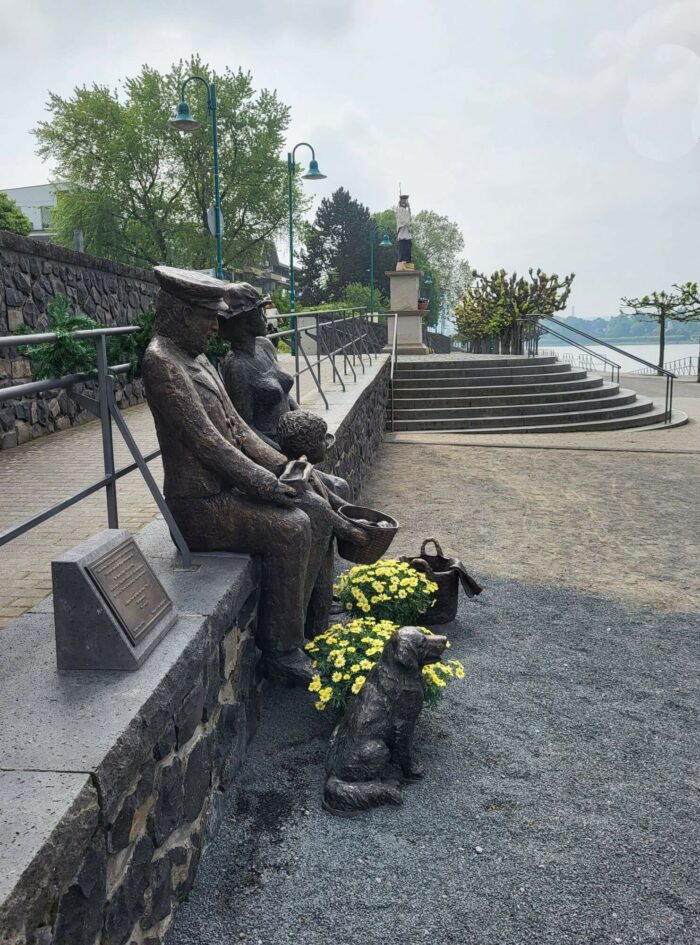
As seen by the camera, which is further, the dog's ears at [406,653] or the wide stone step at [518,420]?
the wide stone step at [518,420]

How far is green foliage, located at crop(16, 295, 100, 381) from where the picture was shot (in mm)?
2982

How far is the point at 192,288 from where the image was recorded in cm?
333

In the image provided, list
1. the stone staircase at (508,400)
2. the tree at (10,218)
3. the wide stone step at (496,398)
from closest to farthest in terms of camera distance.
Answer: the stone staircase at (508,400)
the wide stone step at (496,398)
the tree at (10,218)

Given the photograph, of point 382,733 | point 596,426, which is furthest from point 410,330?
point 382,733

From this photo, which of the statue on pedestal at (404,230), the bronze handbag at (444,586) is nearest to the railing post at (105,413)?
the bronze handbag at (444,586)

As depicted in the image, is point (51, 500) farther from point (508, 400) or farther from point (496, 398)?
point (508, 400)

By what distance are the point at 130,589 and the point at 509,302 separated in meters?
33.2

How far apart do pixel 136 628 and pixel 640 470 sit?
9.70 meters

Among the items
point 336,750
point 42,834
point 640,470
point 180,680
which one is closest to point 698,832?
point 336,750

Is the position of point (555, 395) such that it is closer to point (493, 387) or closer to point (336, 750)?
point (493, 387)

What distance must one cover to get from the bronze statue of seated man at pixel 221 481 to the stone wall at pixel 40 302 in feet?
13.7

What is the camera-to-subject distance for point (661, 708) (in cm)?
428

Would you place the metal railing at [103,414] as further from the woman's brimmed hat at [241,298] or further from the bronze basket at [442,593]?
the bronze basket at [442,593]

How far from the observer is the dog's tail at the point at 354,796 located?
10.9ft
